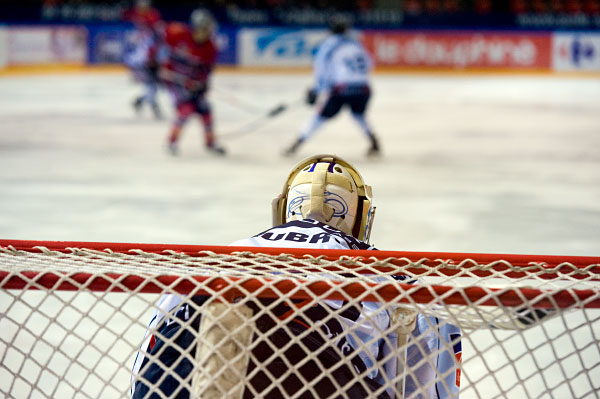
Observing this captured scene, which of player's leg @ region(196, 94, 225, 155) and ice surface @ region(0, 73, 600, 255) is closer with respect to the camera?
ice surface @ region(0, 73, 600, 255)

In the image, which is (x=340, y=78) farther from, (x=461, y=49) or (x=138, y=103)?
(x=461, y=49)

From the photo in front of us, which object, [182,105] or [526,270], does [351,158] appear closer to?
[182,105]

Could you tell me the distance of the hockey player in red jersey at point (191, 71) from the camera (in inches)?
294

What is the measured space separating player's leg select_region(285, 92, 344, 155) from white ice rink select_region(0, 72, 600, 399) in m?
0.22

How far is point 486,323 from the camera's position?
1311mm

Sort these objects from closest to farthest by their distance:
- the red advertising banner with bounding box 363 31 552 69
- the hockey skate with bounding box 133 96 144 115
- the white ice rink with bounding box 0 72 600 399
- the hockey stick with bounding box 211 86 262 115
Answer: the white ice rink with bounding box 0 72 600 399, the hockey skate with bounding box 133 96 144 115, the hockey stick with bounding box 211 86 262 115, the red advertising banner with bounding box 363 31 552 69

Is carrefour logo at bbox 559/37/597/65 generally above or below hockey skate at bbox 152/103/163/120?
above

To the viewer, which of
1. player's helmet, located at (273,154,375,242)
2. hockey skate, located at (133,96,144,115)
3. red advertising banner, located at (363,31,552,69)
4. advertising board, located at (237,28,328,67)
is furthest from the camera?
advertising board, located at (237,28,328,67)

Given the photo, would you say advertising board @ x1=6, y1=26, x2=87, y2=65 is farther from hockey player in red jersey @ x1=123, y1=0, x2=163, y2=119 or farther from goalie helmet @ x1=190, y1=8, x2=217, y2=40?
goalie helmet @ x1=190, y1=8, x2=217, y2=40

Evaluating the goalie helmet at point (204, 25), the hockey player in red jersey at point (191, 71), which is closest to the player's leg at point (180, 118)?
the hockey player in red jersey at point (191, 71)

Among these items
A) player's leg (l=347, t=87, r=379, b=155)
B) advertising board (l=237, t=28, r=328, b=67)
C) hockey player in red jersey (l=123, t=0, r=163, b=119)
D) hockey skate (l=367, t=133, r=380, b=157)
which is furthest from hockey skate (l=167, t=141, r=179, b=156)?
advertising board (l=237, t=28, r=328, b=67)

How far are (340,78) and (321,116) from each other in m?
0.39

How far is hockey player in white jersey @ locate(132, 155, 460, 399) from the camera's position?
1322mm

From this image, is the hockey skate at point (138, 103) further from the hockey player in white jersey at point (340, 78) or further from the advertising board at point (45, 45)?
the advertising board at point (45, 45)
